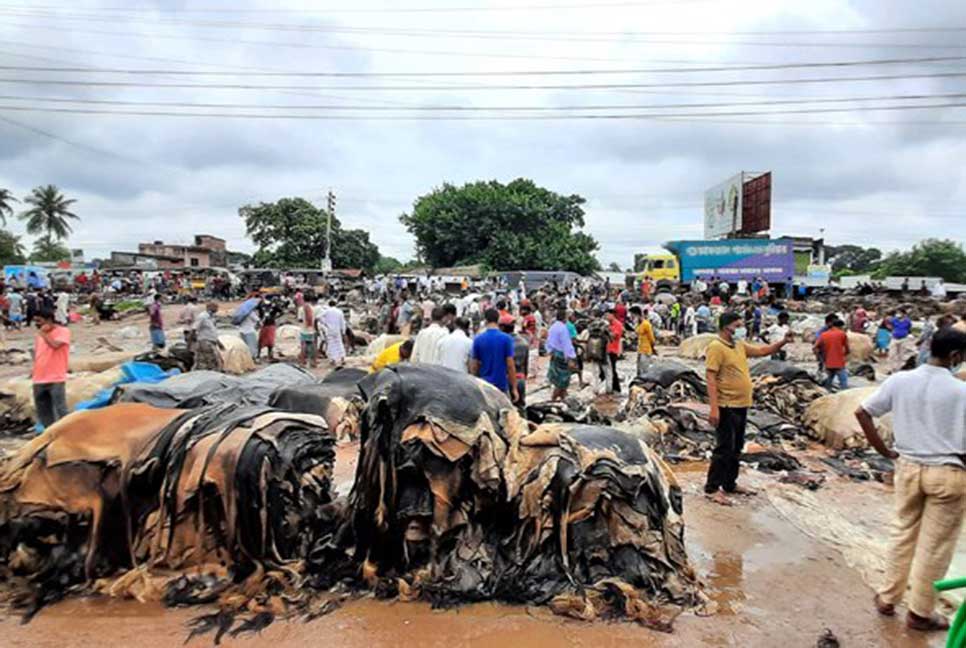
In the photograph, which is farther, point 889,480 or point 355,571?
point 889,480

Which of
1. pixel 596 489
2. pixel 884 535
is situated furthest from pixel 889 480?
pixel 596 489

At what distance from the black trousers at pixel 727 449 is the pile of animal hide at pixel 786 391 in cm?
345

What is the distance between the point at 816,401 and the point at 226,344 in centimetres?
995

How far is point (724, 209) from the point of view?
145 feet

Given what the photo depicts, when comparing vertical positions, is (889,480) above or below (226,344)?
below

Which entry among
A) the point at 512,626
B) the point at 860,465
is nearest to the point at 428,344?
the point at 512,626

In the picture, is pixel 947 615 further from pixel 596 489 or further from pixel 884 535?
pixel 596 489

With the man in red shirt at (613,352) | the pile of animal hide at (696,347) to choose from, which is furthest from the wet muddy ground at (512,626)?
the pile of animal hide at (696,347)

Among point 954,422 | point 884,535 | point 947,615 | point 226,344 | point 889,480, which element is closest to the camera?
point 954,422

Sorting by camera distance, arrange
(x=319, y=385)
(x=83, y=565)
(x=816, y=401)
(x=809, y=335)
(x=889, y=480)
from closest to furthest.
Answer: (x=83, y=565) → (x=889, y=480) → (x=319, y=385) → (x=816, y=401) → (x=809, y=335)

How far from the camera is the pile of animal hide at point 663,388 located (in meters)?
8.52

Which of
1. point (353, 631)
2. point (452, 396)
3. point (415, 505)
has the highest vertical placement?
point (452, 396)

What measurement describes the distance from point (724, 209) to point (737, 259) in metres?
14.2

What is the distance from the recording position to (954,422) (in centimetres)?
325
